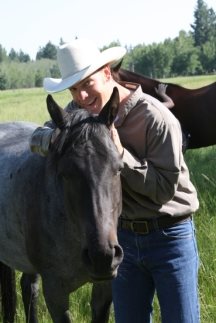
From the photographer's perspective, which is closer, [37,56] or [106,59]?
[106,59]

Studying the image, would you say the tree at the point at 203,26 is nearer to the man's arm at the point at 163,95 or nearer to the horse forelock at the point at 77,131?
the man's arm at the point at 163,95

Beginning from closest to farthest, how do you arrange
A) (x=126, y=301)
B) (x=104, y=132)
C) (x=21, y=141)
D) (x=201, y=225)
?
(x=104, y=132) → (x=126, y=301) → (x=21, y=141) → (x=201, y=225)

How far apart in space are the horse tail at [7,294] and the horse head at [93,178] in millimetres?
2364

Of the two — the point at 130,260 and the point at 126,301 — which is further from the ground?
the point at 130,260

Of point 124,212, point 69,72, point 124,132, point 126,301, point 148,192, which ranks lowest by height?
point 126,301

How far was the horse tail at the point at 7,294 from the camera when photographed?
15.5 feet

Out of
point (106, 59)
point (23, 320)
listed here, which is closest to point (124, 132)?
point (106, 59)

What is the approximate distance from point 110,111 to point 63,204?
2.74 ft

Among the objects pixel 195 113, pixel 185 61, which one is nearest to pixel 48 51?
pixel 185 61

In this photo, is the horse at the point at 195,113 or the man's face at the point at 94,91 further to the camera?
the horse at the point at 195,113

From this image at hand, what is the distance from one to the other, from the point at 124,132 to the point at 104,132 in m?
0.20

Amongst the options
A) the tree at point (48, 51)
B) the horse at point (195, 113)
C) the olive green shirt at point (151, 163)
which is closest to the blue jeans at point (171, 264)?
the olive green shirt at point (151, 163)

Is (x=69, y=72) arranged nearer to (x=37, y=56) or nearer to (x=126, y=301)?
(x=126, y=301)

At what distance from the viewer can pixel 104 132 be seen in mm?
2570
